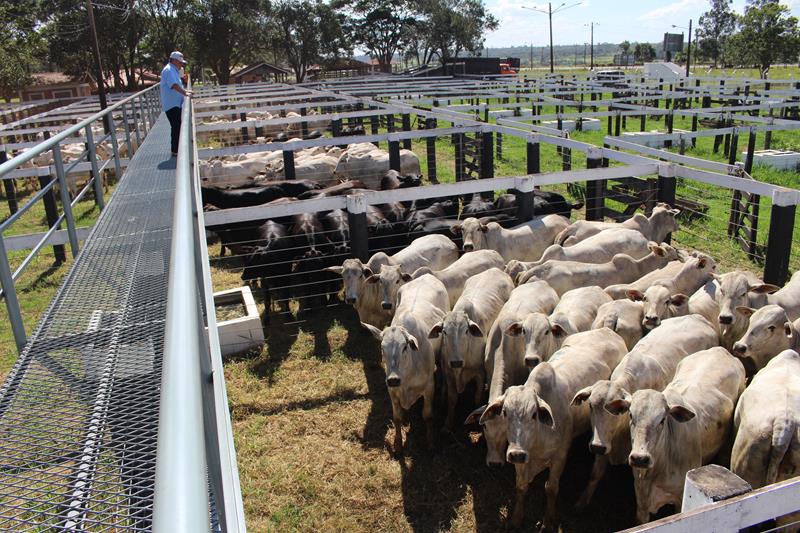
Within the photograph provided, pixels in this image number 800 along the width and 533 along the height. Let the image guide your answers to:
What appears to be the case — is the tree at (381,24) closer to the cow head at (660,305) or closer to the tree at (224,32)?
the tree at (224,32)

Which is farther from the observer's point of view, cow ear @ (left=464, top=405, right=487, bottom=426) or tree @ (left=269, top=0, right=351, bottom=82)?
tree @ (left=269, top=0, right=351, bottom=82)

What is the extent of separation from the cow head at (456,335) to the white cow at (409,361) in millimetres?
176

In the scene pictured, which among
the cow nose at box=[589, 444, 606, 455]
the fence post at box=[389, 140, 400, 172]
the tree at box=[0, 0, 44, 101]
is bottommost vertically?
the cow nose at box=[589, 444, 606, 455]

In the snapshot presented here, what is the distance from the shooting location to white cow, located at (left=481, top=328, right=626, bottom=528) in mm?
4668

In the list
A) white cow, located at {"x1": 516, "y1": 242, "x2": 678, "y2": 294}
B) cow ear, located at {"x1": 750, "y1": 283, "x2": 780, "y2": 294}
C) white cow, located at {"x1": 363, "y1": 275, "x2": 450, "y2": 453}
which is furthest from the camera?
white cow, located at {"x1": 516, "y1": 242, "x2": 678, "y2": 294}

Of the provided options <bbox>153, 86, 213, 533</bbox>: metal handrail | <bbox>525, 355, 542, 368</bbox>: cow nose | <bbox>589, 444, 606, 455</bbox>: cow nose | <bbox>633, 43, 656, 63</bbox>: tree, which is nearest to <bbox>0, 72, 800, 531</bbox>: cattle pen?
<bbox>153, 86, 213, 533</bbox>: metal handrail

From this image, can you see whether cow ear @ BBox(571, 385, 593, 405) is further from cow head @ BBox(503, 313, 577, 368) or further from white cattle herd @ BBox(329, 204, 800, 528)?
cow head @ BBox(503, 313, 577, 368)

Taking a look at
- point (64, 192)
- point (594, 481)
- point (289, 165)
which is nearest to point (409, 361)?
point (594, 481)

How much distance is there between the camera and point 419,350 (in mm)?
6016

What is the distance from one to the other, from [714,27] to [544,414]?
10644 centimetres

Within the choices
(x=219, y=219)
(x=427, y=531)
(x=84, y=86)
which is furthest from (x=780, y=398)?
(x=84, y=86)

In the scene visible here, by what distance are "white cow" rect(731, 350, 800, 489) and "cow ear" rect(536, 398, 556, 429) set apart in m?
1.23

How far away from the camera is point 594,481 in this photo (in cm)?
486

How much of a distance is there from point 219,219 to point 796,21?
4198cm
